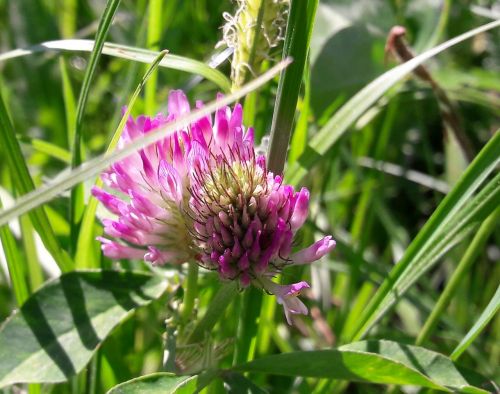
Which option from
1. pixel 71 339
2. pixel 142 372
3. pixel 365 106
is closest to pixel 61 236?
pixel 142 372

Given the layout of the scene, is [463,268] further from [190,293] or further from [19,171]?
[19,171]

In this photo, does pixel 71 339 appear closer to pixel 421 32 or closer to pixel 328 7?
pixel 328 7

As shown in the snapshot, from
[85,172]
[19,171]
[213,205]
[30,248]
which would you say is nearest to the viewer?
[85,172]

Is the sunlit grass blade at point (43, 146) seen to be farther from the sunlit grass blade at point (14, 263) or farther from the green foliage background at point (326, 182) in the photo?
the sunlit grass blade at point (14, 263)

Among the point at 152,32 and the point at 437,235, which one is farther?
the point at 152,32

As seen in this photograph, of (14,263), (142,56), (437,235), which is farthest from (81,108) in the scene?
(437,235)

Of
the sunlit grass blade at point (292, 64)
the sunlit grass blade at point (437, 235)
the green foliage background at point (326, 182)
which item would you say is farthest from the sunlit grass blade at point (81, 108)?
the sunlit grass blade at point (437, 235)

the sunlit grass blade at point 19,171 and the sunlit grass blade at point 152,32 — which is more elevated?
the sunlit grass blade at point 152,32
